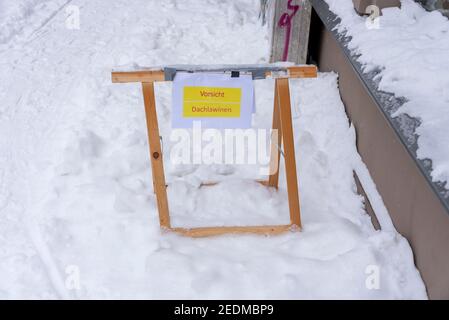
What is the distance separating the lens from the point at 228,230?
3.57 m

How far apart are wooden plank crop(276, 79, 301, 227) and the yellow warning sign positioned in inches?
9.7

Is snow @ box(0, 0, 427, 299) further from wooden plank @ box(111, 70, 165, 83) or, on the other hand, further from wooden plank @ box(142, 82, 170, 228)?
wooden plank @ box(111, 70, 165, 83)

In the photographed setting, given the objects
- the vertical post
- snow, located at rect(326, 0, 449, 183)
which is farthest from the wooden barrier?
the vertical post

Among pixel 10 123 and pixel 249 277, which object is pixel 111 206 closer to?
pixel 249 277

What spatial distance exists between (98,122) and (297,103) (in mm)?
1734

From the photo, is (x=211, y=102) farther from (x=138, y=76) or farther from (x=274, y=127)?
(x=274, y=127)

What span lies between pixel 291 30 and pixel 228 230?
294 centimetres

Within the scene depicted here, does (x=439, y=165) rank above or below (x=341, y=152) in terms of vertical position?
above

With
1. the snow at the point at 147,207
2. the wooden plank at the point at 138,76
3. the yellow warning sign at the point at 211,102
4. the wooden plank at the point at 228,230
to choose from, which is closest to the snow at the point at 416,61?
the snow at the point at 147,207

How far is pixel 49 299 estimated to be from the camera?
3146 mm

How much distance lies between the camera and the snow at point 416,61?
9.36 feet

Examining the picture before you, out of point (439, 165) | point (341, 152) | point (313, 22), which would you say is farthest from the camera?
point (313, 22)

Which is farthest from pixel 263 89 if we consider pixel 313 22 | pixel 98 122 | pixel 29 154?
pixel 29 154

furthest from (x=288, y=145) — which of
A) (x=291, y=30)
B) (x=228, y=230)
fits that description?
(x=291, y=30)
